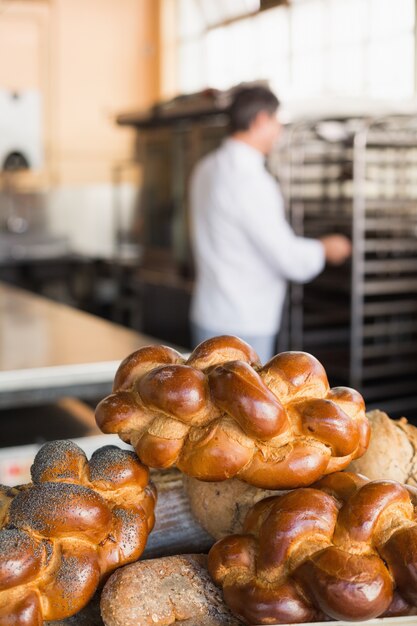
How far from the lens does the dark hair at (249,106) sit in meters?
3.88

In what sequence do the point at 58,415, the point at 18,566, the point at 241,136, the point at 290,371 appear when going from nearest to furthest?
the point at 18,566 → the point at 290,371 → the point at 58,415 → the point at 241,136

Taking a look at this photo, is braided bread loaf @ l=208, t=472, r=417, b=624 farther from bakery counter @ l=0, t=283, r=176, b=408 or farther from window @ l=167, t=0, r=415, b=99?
window @ l=167, t=0, r=415, b=99

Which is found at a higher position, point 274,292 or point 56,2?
point 56,2

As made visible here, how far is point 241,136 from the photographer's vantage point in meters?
3.95

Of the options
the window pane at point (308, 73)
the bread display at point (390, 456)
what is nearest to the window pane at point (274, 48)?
the window pane at point (308, 73)

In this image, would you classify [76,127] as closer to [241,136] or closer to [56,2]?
A: [56,2]

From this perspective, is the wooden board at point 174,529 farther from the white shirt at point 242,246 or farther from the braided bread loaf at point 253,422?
the white shirt at point 242,246

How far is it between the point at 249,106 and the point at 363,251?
5.57 ft

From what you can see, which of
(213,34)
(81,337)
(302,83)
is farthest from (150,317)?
(213,34)

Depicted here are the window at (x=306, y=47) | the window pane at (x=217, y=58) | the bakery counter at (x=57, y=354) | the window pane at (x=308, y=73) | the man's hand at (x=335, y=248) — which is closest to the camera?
the bakery counter at (x=57, y=354)

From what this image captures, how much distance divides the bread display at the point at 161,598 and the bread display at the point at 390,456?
234 mm

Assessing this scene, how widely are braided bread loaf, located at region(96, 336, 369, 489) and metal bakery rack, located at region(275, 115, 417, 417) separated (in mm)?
4250

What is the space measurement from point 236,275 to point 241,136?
2.17 feet

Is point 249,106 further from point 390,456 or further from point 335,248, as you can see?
point 390,456
